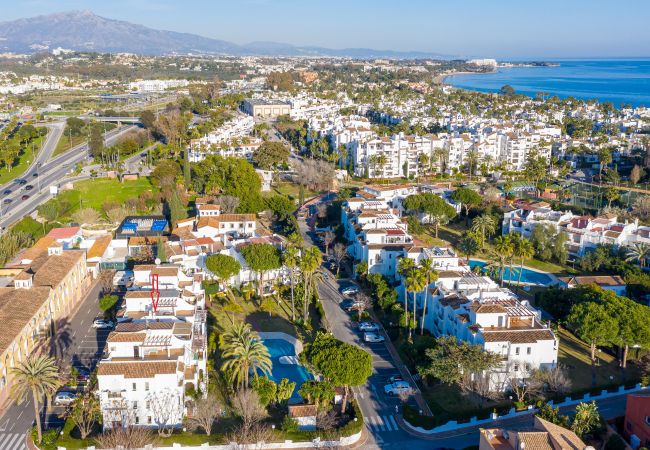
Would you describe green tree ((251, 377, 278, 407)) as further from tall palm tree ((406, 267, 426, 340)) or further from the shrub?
tall palm tree ((406, 267, 426, 340))

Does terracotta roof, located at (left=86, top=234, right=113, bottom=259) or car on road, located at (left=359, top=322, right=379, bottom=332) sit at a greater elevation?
terracotta roof, located at (left=86, top=234, right=113, bottom=259)

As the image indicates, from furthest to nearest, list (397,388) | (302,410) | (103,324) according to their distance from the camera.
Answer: (103,324)
(397,388)
(302,410)

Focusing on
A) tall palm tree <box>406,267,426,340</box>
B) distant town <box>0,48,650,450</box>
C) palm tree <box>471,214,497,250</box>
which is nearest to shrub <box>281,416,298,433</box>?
distant town <box>0,48,650,450</box>

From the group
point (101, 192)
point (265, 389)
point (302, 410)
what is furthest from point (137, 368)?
point (101, 192)

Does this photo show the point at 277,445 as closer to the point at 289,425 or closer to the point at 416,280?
the point at 289,425

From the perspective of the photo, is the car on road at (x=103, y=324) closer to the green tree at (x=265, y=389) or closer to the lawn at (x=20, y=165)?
the green tree at (x=265, y=389)

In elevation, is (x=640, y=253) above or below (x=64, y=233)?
above

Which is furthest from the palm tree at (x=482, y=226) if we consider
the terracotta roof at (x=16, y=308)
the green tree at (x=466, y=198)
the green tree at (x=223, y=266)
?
the terracotta roof at (x=16, y=308)
